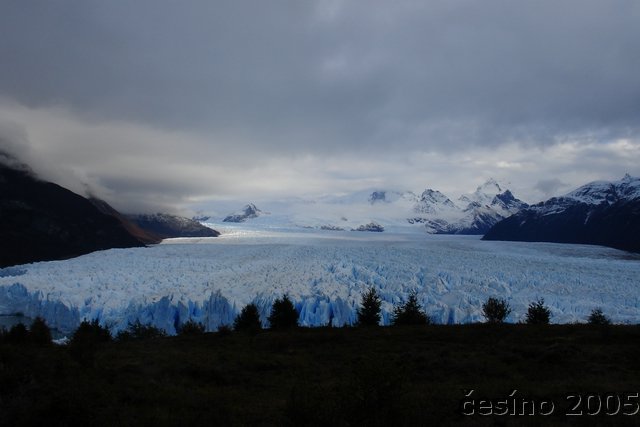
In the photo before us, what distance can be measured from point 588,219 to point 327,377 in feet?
399

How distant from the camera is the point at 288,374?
36.5 feet

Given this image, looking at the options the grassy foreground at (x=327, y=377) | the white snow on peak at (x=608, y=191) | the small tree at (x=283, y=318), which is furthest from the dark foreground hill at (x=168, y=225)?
the grassy foreground at (x=327, y=377)

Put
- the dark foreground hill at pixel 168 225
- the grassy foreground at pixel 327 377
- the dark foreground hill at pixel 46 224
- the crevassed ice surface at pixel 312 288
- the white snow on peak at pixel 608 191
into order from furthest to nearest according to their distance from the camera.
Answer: the dark foreground hill at pixel 168 225
the white snow on peak at pixel 608 191
the dark foreground hill at pixel 46 224
the crevassed ice surface at pixel 312 288
the grassy foreground at pixel 327 377

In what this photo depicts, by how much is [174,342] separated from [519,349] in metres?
12.9

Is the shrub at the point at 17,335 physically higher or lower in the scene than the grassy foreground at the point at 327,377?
lower

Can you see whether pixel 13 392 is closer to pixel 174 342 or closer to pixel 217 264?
pixel 174 342

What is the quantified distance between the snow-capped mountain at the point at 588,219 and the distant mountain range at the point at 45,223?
99.7m

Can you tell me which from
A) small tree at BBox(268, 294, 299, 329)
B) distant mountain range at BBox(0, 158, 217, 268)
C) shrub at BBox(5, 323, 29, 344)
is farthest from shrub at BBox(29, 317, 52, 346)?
distant mountain range at BBox(0, 158, 217, 268)

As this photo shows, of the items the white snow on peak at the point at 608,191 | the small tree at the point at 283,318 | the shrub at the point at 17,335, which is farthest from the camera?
the white snow on peak at the point at 608,191

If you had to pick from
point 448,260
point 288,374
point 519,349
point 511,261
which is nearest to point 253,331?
point 288,374

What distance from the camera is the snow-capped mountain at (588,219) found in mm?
93625

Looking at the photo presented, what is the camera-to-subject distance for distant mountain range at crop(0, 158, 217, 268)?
6694 centimetres

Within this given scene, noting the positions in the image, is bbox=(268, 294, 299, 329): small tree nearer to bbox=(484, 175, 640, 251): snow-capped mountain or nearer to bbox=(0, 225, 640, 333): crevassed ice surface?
bbox=(0, 225, 640, 333): crevassed ice surface

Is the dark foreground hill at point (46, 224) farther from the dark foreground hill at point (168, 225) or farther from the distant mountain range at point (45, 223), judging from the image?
the dark foreground hill at point (168, 225)
